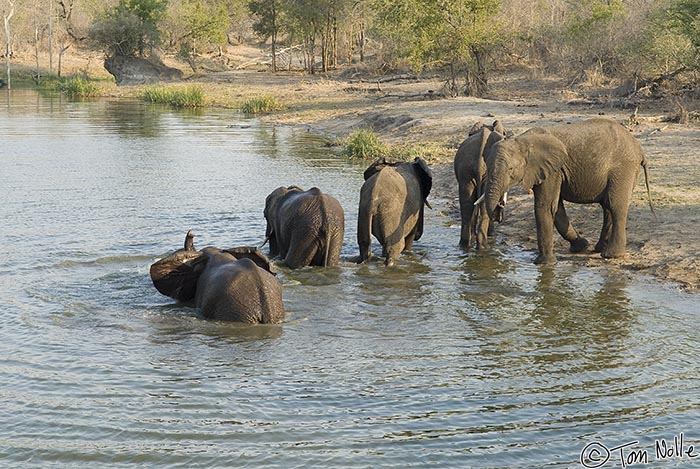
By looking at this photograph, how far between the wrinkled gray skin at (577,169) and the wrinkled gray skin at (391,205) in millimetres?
921

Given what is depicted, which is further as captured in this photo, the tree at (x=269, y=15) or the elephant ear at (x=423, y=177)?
the tree at (x=269, y=15)

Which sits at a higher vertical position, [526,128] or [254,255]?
[526,128]

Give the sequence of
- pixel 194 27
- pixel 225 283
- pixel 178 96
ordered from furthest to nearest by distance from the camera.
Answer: pixel 194 27 → pixel 178 96 → pixel 225 283

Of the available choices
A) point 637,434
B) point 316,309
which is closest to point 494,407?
point 637,434

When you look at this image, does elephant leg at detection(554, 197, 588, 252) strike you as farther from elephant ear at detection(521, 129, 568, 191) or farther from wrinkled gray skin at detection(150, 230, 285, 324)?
wrinkled gray skin at detection(150, 230, 285, 324)

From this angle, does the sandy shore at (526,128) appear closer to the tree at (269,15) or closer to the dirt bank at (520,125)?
the dirt bank at (520,125)

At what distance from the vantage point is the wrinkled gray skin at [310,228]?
9484mm

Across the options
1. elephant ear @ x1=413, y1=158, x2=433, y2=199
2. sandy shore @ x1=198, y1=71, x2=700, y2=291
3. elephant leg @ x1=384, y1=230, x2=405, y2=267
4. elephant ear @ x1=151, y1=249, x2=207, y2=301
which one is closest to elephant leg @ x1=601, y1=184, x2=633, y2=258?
sandy shore @ x1=198, y1=71, x2=700, y2=291

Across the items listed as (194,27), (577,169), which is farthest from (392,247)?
(194,27)

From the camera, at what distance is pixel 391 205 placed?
32.7 feet

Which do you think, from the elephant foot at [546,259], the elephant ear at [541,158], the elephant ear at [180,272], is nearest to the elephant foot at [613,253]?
the elephant foot at [546,259]

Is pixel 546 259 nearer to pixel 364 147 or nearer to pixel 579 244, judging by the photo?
pixel 579 244
